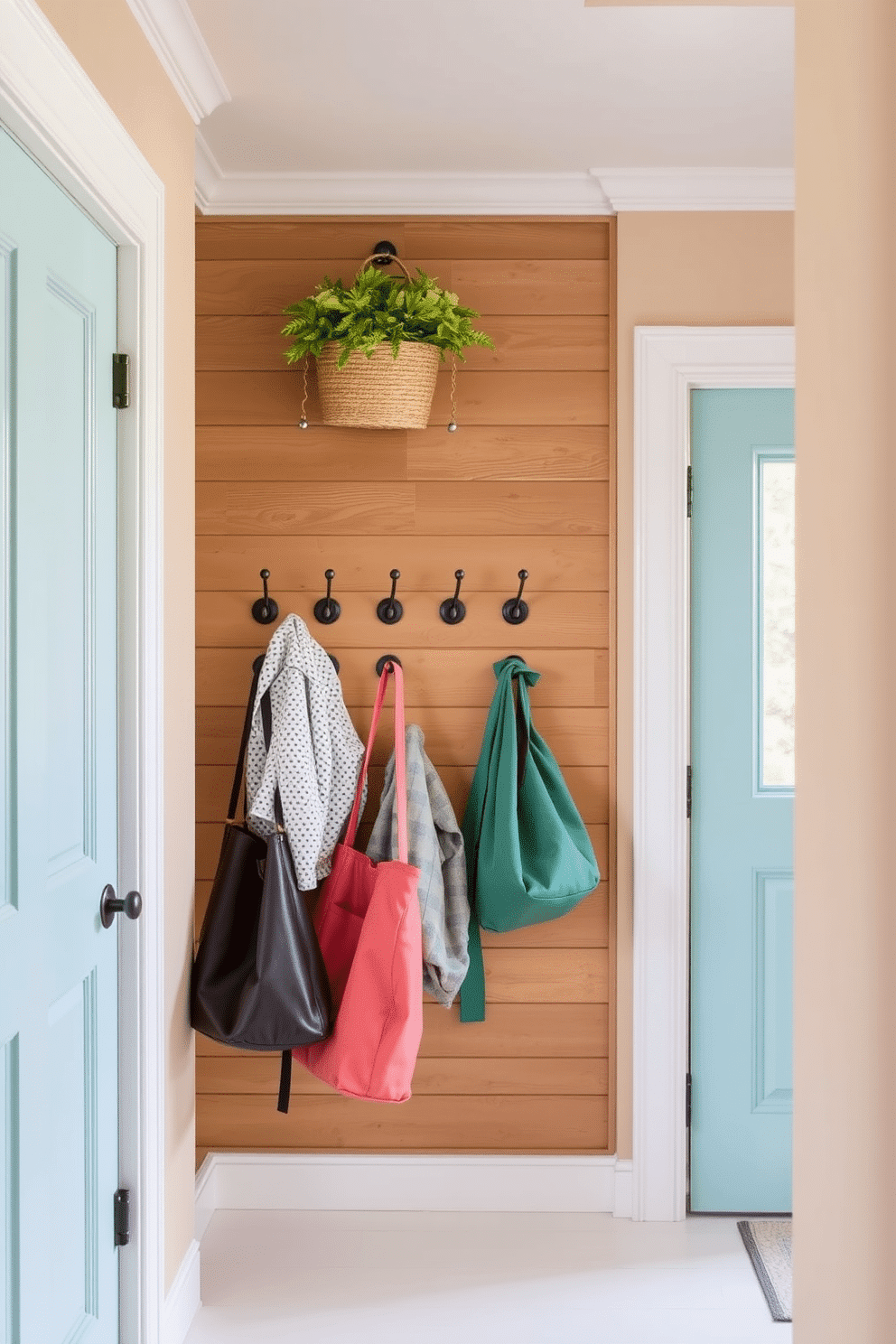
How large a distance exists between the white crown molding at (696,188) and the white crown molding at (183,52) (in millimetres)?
Result: 909

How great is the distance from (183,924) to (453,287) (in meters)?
1.61

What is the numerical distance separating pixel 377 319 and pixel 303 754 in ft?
3.09

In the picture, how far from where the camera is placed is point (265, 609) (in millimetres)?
2625

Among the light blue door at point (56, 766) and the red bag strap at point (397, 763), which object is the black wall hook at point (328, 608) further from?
the light blue door at point (56, 766)

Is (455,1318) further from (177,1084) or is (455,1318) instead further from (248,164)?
(248,164)

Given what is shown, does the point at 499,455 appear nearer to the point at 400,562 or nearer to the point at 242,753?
the point at 400,562

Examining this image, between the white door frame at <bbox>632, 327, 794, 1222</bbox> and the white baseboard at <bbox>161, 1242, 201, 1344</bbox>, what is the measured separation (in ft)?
3.42

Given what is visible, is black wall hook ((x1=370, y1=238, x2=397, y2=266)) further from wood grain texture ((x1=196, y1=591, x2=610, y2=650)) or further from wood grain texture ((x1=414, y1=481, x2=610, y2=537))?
wood grain texture ((x1=196, y1=591, x2=610, y2=650))

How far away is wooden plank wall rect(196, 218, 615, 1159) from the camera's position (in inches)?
104

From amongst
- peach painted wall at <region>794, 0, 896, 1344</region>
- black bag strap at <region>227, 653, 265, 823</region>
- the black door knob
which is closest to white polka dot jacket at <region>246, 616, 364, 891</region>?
black bag strap at <region>227, 653, 265, 823</region>

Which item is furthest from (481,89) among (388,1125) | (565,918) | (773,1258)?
(773,1258)

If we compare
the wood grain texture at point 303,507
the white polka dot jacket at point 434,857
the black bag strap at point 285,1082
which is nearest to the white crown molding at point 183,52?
the wood grain texture at point 303,507

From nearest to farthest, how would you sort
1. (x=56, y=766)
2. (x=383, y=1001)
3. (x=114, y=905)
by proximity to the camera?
(x=56, y=766), (x=114, y=905), (x=383, y=1001)

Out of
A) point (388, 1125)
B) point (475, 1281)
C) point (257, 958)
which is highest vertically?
point (257, 958)
